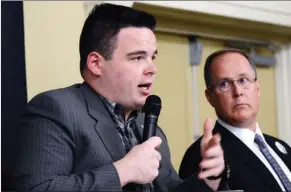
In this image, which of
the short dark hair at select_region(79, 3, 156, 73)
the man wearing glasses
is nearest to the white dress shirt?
the man wearing glasses

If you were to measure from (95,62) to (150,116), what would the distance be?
220mm

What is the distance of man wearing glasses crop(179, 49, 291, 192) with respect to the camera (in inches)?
70.0

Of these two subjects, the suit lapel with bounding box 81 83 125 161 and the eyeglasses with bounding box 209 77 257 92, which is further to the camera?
the eyeglasses with bounding box 209 77 257 92

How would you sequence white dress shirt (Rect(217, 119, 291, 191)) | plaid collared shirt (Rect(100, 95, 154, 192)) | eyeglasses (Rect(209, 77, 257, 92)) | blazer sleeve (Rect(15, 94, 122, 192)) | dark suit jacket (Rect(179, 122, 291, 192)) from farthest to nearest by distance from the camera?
eyeglasses (Rect(209, 77, 257, 92))
white dress shirt (Rect(217, 119, 291, 191))
dark suit jacket (Rect(179, 122, 291, 192))
plaid collared shirt (Rect(100, 95, 154, 192))
blazer sleeve (Rect(15, 94, 122, 192))

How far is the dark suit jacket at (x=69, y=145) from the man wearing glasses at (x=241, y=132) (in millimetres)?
435

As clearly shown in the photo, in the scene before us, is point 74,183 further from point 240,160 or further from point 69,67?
point 69,67

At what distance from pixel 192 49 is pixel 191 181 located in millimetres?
1437

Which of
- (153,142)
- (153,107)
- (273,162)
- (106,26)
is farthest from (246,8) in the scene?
(153,142)

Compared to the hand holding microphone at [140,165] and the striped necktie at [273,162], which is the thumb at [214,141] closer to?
the hand holding microphone at [140,165]

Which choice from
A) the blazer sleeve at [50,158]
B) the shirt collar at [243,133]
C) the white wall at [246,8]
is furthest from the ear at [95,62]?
the white wall at [246,8]

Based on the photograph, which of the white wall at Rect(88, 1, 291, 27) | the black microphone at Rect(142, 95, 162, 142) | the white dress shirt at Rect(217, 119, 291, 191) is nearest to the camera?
the black microphone at Rect(142, 95, 162, 142)

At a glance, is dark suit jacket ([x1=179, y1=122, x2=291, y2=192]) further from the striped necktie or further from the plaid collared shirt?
the plaid collared shirt

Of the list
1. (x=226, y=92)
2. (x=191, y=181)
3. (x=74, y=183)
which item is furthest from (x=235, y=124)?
(x=74, y=183)

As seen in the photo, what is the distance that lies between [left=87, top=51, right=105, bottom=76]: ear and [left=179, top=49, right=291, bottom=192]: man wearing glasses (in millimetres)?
544
